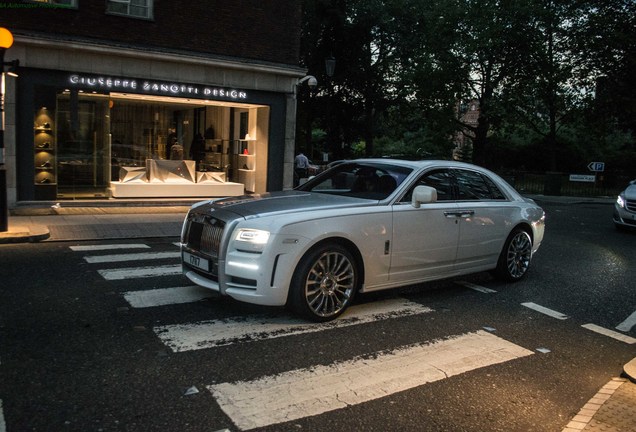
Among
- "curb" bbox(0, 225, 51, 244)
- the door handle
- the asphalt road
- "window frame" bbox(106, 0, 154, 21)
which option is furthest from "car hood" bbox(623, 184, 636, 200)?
"curb" bbox(0, 225, 51, 244)

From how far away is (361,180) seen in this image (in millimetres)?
6734

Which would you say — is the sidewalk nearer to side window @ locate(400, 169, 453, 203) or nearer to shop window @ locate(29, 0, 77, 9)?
shop window @ locate(29, 0, 77, 9)

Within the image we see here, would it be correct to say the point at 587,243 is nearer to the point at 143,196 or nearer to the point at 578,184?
the point at 143,196

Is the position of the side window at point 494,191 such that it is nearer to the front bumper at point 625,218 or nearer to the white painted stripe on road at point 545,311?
the white painted stripe on road at point 545,311

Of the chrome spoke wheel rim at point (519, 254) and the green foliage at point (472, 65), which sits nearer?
the chrome spoke wheel rim at point (519, 254)

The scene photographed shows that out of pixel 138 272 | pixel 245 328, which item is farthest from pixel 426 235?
pixel 138 272

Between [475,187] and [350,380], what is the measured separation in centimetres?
394

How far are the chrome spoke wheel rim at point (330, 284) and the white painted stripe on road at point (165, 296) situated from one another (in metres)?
1.51

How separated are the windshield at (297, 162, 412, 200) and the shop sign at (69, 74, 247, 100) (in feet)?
30.5

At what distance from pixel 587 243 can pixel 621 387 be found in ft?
28.5

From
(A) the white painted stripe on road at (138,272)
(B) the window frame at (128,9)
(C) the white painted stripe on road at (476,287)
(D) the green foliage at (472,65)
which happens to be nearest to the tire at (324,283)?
(C) the white painted stripe on road at (476,287)

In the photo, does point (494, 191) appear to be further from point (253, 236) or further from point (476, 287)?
point (253, 236)

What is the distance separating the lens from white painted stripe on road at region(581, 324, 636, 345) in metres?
5.64

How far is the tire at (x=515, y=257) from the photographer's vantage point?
761 cm
